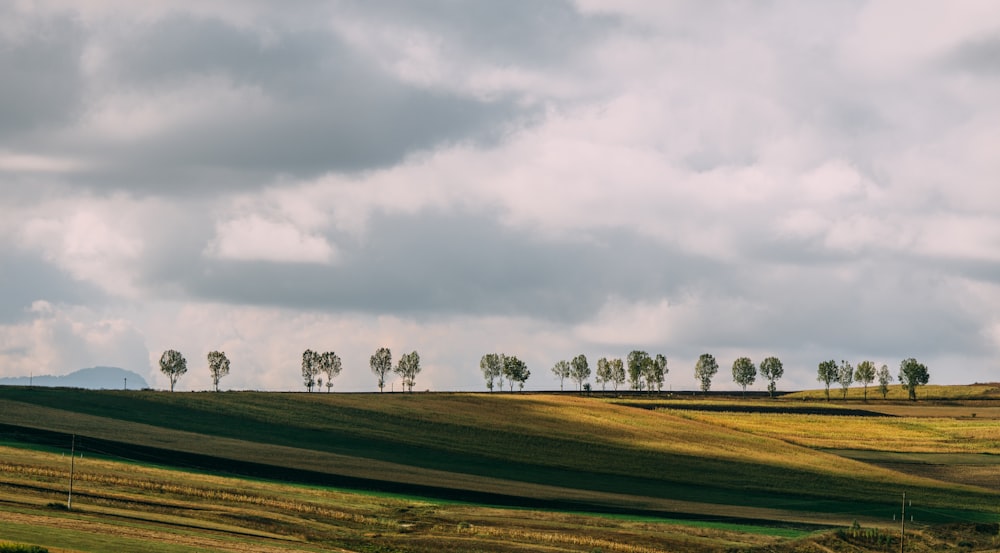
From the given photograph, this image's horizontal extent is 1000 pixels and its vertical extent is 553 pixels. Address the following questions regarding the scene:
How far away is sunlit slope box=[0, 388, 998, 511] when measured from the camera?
111 meters

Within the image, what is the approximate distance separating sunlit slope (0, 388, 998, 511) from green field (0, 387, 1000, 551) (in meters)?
0.48

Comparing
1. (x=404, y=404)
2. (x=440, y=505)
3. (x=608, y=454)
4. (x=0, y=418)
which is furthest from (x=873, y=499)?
(x=0, y=418)

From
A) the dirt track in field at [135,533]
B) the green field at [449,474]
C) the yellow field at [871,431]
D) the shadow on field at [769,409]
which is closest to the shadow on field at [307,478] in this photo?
the green field at [449,474]

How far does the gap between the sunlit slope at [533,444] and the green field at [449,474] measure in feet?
1.56

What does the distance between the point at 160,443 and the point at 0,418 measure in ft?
65.6

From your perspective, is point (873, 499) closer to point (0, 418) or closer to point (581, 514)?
point (581, 514)

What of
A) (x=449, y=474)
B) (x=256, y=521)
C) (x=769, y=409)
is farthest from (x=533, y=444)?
(x=769, y=409)

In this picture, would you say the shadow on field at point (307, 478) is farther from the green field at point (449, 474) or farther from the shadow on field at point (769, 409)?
the shadow on field at point (769, 409)

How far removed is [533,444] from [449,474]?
79.9 ft

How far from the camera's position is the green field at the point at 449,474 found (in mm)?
72312

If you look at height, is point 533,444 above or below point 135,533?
above

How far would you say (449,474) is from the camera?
110000 millimetres

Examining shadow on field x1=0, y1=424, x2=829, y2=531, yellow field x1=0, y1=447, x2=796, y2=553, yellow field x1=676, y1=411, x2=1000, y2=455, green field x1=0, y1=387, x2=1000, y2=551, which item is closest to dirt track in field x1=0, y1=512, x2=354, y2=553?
yellow field x1=0, y1=447, x2=796, y2=553

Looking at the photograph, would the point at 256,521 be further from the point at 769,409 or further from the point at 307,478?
the point at 769,409
